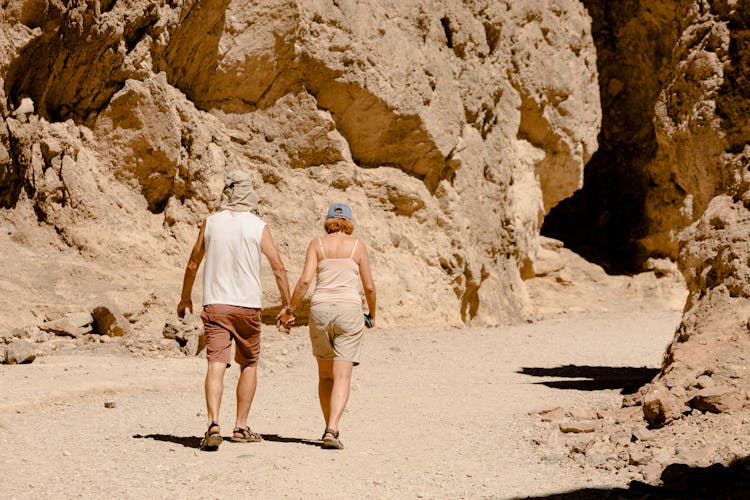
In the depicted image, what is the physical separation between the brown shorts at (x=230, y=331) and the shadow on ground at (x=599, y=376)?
12.5 feet

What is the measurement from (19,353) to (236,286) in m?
3.99

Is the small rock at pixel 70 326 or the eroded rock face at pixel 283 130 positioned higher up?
the eroded rock face at pixel 283 130

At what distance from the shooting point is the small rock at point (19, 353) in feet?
29.8

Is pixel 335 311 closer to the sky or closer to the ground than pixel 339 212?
closer to the ground

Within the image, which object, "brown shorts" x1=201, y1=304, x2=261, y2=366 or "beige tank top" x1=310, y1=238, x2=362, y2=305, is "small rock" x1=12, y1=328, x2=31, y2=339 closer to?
"brown shorts" x1=201, y1=304, x2=261, y2=366

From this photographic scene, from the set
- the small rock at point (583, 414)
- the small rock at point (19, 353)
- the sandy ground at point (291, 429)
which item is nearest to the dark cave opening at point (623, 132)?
the sandy ground at point (291, 429)

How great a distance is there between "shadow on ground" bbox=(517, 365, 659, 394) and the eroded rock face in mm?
4581

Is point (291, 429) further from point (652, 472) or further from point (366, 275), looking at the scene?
point (652, 472)

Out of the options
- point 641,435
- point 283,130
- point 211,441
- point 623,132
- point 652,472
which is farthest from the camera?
point 623,132

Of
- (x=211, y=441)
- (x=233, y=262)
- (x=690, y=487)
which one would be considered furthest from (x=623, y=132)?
(x=690, y=487)

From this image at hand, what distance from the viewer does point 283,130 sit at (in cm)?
1514

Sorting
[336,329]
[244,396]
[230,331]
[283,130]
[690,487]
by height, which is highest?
[283,130]

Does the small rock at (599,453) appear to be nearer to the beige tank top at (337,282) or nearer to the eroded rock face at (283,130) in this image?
the beige tank top at (337,282)

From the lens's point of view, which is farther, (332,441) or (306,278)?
(306,278)
